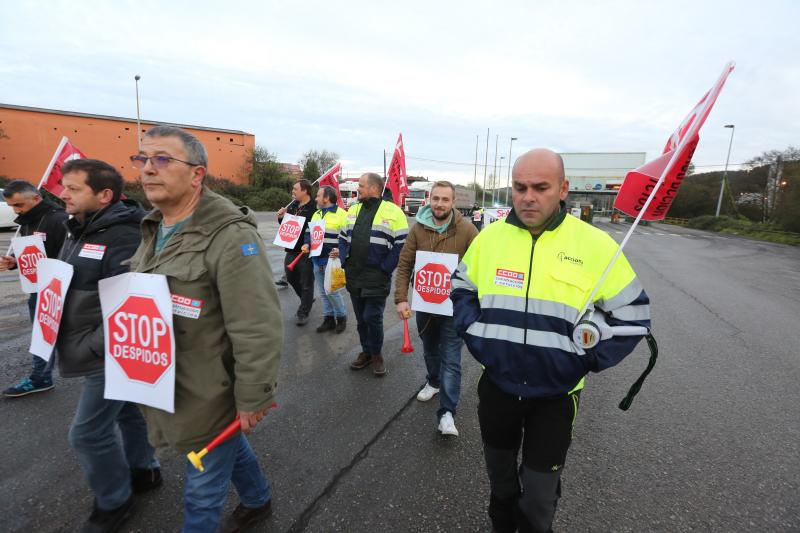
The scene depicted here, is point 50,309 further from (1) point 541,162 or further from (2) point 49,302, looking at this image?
(1) point 541,162

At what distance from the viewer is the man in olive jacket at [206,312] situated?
66.6 inches

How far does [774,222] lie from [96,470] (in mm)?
46160

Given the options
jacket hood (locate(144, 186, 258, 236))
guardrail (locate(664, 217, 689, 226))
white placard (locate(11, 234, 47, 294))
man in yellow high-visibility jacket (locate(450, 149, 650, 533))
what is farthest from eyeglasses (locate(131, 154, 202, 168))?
guardrail (locate(664, 217, 689, 226))

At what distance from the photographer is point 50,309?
2.11 metres

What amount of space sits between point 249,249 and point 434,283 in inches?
75.4

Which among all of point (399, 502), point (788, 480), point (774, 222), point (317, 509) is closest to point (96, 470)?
point (317, 509)

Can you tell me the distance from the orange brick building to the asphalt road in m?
28.2

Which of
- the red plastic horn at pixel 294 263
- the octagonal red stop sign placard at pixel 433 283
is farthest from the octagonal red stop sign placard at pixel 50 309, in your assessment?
the red plastic horn at pixel 294 263

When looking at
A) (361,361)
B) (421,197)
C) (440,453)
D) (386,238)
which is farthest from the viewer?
(421,197)

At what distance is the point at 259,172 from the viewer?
43.2 m

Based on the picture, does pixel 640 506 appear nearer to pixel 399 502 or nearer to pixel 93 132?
pixel 399 502

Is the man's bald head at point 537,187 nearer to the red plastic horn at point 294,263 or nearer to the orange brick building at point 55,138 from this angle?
the red plastic horn at point 294,263

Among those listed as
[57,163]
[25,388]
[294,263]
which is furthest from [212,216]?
[294,263]

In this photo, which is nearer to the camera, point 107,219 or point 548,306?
point 548,306
